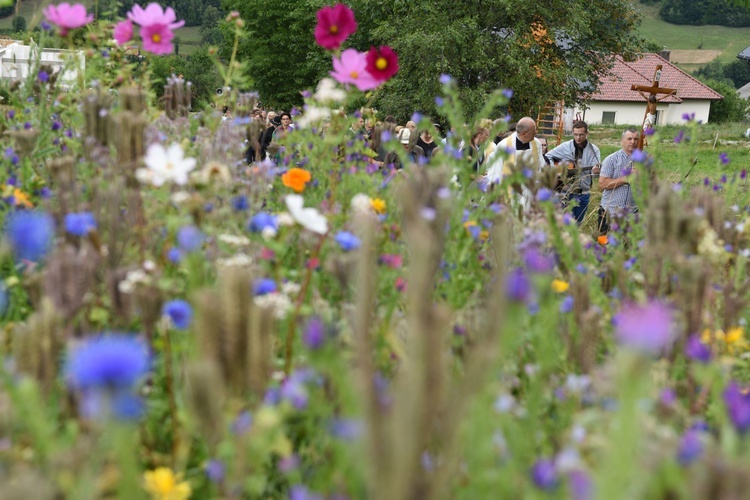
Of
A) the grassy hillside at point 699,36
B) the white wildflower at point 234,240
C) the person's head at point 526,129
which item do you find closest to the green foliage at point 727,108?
the grassy hillside at point 699,36

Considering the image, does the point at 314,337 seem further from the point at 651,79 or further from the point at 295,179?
the point at 651,79

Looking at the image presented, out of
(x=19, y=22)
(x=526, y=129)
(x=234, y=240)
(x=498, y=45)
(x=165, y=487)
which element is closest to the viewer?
(x=165, y=487)

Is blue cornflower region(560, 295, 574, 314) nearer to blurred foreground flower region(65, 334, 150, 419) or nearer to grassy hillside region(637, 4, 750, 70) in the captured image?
blurred foreground flower region(65, 334, 150, 419)

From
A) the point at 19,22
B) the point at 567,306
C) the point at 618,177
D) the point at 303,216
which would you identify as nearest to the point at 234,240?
the point at 303,216

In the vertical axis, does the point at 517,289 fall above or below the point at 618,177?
above

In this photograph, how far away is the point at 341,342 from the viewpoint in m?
1.76

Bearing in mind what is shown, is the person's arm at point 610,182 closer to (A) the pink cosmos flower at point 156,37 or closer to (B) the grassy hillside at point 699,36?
(A) the pink cosmos flower at point 156,37

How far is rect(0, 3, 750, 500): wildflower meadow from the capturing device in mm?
879

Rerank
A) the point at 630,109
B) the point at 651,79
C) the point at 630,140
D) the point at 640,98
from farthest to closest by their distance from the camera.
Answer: the point at 630,109, the point at 640,98, the point at 651,79, the point at 630,140

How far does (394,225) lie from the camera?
291 centimetres

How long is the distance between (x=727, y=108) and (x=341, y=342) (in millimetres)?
73167

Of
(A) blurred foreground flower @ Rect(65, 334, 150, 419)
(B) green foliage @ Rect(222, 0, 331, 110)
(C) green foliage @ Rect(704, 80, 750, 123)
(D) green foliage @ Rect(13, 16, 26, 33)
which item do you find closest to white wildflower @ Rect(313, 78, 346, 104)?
(D) green foliage @ Rect(13, 16, 26, 33)

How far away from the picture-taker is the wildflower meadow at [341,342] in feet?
2.89

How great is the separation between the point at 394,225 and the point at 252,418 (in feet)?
5.21
